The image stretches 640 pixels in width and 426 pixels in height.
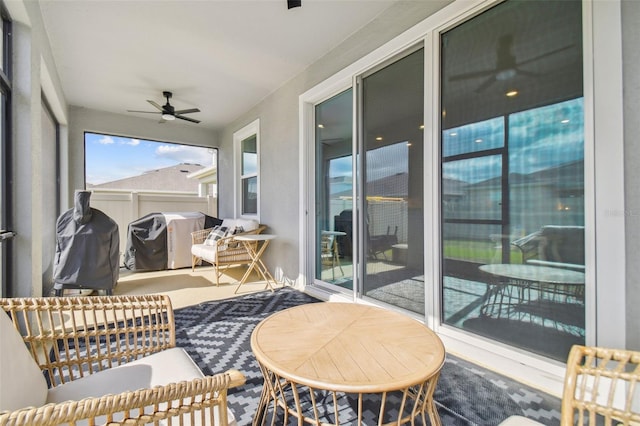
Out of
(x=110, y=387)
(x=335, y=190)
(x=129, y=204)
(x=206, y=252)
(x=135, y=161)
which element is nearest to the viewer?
(x=110, y=387)

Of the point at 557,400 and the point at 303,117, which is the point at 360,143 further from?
the point at 557,400

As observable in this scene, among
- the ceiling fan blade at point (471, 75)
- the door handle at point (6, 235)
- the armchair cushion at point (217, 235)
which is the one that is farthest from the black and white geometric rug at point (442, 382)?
the ceiling fan blade at point (471, 75)

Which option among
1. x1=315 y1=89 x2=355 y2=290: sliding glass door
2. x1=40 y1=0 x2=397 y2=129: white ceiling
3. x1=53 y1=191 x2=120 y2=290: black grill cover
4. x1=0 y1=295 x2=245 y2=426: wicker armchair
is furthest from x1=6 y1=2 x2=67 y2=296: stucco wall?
x1=315 y1=89 x2=355 y2=290: sliding glass door

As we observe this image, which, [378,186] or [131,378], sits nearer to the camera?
[131,378]

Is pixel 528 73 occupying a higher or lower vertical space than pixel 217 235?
higher

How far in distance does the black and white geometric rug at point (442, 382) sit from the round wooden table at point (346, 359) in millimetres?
249

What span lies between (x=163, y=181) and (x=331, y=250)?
7203 mm

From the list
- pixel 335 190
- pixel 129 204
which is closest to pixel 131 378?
pixel 335 190

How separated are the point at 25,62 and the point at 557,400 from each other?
4082mm

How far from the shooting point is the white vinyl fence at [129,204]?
5.07 metres

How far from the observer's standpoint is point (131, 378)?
105 centimetres

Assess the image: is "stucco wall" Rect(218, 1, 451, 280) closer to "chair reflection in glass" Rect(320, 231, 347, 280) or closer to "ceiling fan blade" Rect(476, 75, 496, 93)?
"chair reflection in glass" Rect(320, 231, 347, 280)

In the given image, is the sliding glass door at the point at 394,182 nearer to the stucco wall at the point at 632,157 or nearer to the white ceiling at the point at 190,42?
the white ceiling at the point at 190,42

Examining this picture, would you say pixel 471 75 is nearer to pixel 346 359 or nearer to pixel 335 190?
pixel 335 190
